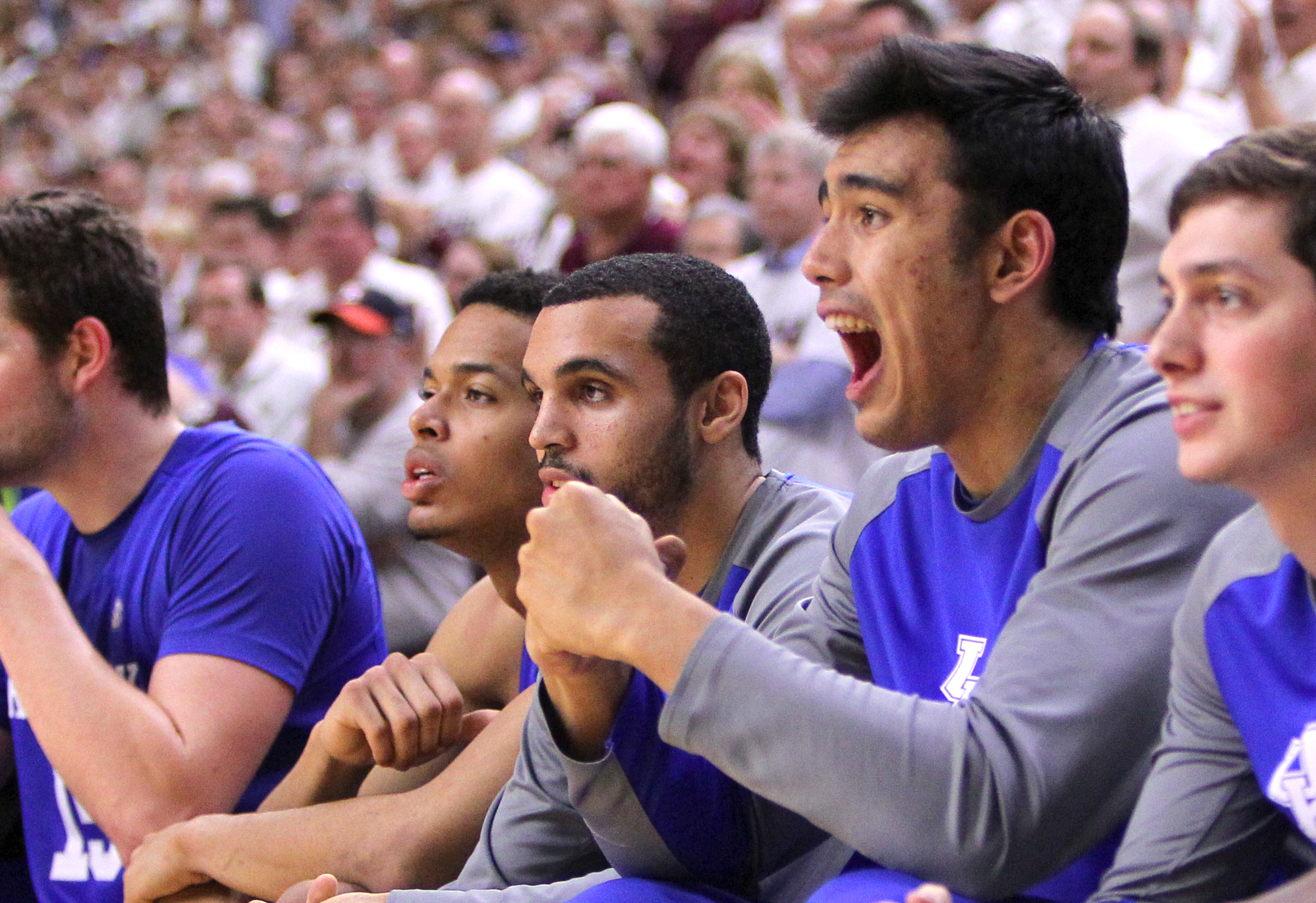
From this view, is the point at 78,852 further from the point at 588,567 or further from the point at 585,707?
the point at 588,567

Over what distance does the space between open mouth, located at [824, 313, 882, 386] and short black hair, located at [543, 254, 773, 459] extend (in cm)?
37

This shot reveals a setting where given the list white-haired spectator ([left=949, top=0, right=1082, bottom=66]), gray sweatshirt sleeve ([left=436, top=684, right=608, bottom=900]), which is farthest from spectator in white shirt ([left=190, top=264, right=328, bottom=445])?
gray sweatshirt sleeve ([left=436, top=684, right=608, bottom=900])

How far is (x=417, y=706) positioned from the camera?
7.11 ft

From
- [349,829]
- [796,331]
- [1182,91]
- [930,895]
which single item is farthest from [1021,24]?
[930,895]

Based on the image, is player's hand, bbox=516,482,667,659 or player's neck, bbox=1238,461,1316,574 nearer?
player's neck, bbox=1238,461,1316,574

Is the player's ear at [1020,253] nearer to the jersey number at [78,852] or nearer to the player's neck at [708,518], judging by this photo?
the player's neck at [708,518]

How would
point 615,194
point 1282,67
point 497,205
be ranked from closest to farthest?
point 1282,67, point 615,194, point 497,205

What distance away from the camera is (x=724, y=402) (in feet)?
7.61

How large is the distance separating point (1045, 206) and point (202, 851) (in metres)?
1.55

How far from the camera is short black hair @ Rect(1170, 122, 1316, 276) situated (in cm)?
134

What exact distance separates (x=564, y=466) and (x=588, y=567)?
62 cm

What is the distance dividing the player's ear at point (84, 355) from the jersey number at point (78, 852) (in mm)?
713

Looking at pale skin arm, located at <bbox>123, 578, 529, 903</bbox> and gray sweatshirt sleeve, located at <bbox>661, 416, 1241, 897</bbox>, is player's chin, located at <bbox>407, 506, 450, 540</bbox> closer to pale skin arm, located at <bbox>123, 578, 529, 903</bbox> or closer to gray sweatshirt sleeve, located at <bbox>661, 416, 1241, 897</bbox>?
pale skin arm, located at <bbox>123, 578, 529, 903</bbox>

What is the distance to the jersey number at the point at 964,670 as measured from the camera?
170 centimetres
